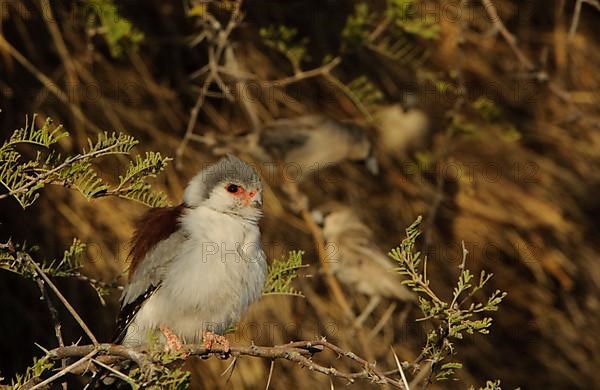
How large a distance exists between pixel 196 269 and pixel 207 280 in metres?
0.05

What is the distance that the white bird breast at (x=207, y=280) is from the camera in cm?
338

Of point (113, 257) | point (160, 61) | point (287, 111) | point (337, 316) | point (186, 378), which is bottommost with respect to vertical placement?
point (337, 316)

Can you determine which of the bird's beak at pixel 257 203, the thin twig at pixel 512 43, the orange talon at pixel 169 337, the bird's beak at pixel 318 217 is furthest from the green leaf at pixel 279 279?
the thin twig at pixel 512 43

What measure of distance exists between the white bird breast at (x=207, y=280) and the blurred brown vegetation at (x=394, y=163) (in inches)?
65.8

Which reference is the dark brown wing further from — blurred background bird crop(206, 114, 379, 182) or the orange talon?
blurred background bird crop(206, 114, 379, 182)

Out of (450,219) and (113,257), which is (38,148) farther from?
(450,219)

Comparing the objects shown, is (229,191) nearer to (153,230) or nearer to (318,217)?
(153,230)

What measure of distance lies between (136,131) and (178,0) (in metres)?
0.87

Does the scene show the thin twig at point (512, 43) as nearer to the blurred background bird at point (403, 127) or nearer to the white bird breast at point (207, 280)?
the blurred background bird at point (403, 127)

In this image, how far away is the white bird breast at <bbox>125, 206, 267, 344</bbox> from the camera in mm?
3375

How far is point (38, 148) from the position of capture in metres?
5.16

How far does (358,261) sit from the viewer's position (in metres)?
4.98

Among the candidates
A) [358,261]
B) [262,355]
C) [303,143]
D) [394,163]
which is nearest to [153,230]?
[262,355]

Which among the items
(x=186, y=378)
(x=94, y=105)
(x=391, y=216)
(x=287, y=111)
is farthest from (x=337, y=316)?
(x=186, y=378)
